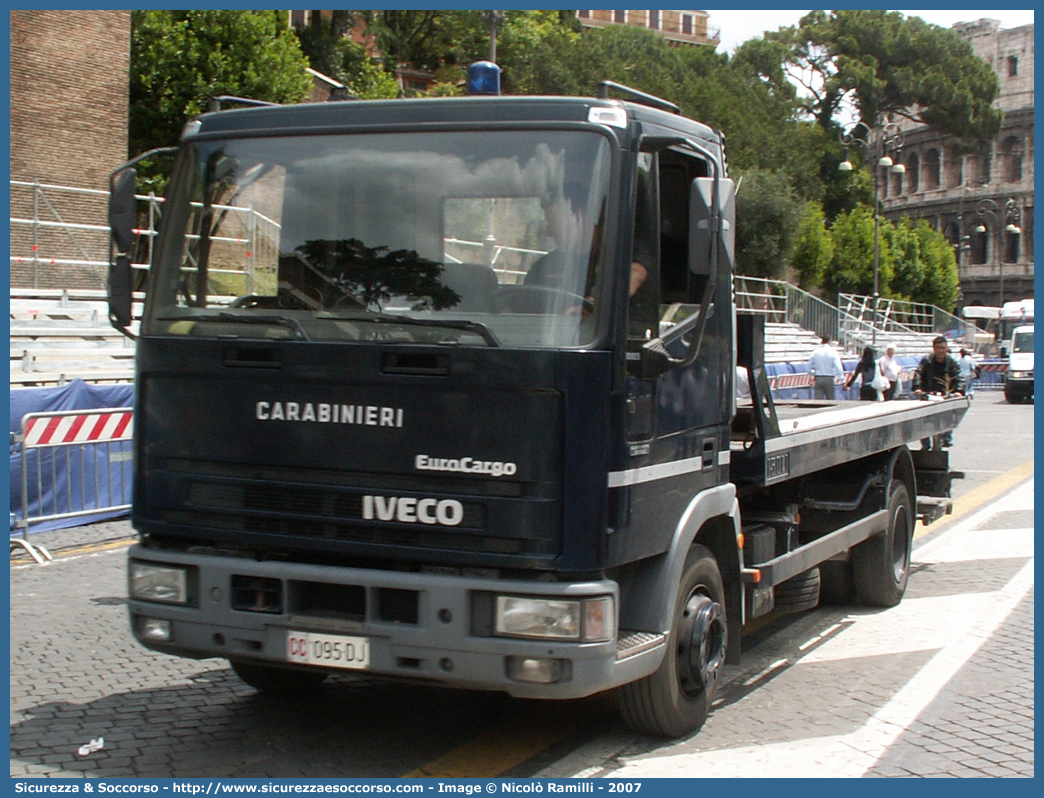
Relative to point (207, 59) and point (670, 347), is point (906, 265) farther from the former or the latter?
point (670, 347)

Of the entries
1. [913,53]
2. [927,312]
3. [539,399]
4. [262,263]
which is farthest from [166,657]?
[913,53]

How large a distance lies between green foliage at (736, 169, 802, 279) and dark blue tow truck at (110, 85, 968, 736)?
4320cm

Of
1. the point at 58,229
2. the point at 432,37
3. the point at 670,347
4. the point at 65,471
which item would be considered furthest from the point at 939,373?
the point at 432,37

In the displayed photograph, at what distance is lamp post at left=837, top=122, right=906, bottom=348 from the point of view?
36166 mm

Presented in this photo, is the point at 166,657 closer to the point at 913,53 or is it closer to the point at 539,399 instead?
the point at 539,399

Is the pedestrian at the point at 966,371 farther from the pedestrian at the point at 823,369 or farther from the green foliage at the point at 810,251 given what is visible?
the green foliage at the point at 810,251

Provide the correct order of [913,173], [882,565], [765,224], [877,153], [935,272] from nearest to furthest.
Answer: [882,565]
[765,224]
[935,272]
[877,153]
[913,173]

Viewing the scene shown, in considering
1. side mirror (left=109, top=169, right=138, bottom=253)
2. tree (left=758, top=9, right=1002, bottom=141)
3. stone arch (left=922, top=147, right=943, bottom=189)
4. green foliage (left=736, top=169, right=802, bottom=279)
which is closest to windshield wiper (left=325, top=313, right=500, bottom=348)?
side mirror (left=109, top=169, right=138, bottom=253)

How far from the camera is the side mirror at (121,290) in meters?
5.10

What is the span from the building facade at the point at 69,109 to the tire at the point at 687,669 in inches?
812

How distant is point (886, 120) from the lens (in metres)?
77.2

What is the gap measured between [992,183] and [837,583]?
88624 mm

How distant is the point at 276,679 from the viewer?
18.6 ft
